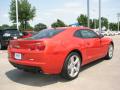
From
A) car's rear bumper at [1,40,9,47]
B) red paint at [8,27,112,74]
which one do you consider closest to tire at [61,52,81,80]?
red paint at [8,27,112,74]

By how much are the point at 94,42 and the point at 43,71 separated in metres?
2.57

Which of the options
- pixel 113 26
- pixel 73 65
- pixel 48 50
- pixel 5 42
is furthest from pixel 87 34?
pixel 113 26

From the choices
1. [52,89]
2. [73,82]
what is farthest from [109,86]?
[52,89]

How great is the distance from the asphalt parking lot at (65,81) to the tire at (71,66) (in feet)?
0.51

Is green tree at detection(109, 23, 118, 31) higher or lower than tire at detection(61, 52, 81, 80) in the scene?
higher

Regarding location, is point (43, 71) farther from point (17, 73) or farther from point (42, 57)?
point (17, 73)

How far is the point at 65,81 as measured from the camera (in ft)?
20.4

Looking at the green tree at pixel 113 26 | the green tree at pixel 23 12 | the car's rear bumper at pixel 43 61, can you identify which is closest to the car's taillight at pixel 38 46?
the car's rear bumper at pixel 43 61

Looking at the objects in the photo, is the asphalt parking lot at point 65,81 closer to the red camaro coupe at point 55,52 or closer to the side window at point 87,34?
the red camaro coupe at point 55,52

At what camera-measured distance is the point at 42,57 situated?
5656mm

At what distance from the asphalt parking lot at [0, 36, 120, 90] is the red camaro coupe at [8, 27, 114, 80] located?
0.35 m

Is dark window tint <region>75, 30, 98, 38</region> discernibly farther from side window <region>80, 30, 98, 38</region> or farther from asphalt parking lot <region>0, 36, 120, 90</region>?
asphalt parking lot <region>0, 36, 120, 90</region>

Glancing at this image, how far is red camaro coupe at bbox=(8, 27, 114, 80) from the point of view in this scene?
5.71 meters

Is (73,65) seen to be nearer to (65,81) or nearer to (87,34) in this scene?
(65,81)
